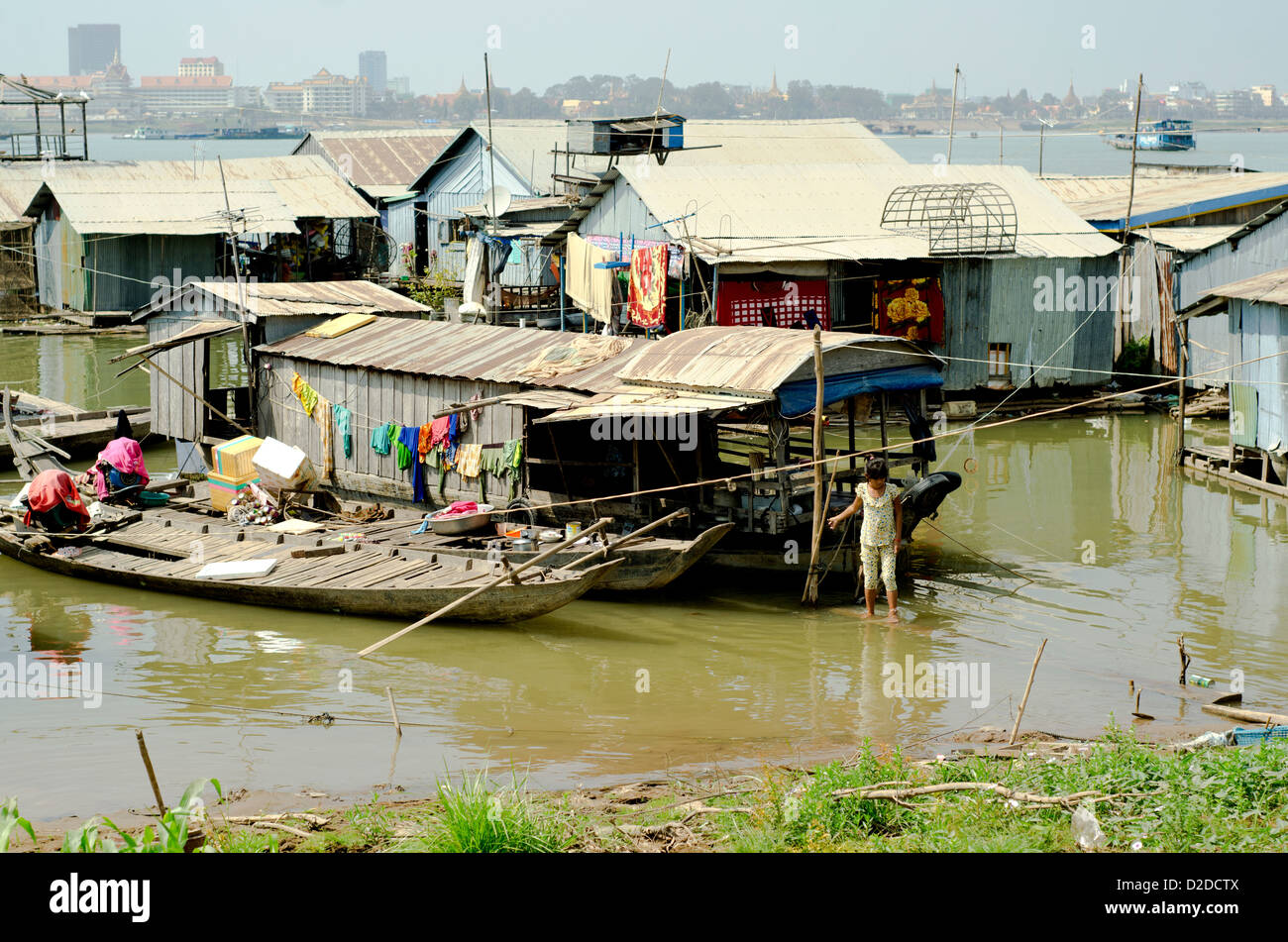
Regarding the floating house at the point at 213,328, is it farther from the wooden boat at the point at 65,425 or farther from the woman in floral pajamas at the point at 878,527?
the woman in floral pajamas at the point at 878,527

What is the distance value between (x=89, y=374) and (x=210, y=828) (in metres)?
23.1

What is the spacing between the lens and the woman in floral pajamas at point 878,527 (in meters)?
12.7

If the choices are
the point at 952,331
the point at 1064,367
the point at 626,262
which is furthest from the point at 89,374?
the point at 1064,367

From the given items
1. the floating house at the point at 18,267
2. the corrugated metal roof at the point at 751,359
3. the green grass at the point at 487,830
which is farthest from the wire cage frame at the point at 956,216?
the floating house at the point at 18,267

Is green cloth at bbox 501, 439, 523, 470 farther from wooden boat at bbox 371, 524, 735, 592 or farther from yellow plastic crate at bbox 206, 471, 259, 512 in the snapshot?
yellow plastic crate at bbox 206, 471, 259, 512

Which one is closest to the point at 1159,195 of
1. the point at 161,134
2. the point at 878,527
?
the point at 878,527

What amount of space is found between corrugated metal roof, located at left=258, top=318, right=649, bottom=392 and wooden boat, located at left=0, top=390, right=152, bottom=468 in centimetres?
517

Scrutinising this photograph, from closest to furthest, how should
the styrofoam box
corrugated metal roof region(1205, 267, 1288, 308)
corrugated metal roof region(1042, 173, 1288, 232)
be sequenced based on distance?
the styrofoam box, corrugated metal roof region(1205, 267, 1288, 308), corrugated metal roof region(1042, 173, 1288, 232)

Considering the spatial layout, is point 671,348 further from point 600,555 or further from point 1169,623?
point 1169,623

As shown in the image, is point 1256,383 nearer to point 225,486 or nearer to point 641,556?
point 641,556

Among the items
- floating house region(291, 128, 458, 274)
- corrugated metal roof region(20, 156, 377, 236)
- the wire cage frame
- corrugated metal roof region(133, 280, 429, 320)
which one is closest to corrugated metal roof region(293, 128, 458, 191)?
floating house region(291, 128, 458, 274)

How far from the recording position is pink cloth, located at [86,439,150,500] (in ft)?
52.9

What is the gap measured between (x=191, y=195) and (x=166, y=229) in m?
2.83
